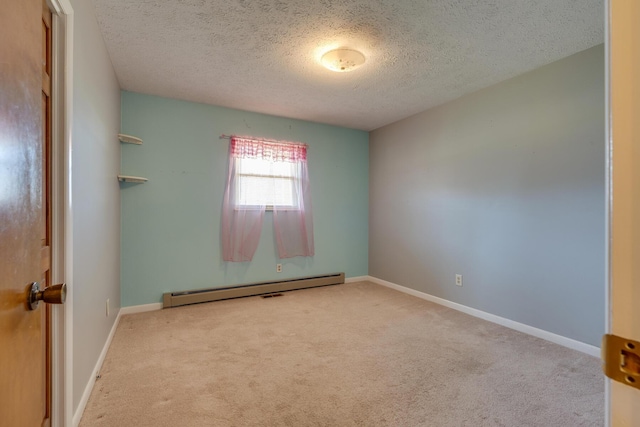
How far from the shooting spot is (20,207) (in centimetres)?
61

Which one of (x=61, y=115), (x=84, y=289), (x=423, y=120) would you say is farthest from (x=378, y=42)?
(x=84, y=289)

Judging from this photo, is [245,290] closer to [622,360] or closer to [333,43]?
[333,43]

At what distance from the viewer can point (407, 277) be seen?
3.78 meters

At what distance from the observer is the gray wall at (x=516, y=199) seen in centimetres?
219

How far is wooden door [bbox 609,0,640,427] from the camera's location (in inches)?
13.9

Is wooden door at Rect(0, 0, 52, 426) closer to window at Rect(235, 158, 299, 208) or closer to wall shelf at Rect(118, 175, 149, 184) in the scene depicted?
wall shelf at Rect(118, 175, 149, 184)

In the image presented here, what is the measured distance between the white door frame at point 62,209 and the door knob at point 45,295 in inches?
24.9

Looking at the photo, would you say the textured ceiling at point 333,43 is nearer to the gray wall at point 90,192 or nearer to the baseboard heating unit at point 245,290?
the gray wall at point 90,192

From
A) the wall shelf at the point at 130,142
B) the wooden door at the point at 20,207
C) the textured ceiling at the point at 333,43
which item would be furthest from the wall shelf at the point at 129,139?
the wooden door at the point at 20,207

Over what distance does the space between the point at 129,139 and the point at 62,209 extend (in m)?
1.91

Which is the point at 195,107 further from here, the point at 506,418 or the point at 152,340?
the point at 506,418

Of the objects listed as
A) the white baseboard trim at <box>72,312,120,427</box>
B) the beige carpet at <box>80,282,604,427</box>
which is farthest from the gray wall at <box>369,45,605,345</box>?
the white baseboard trim at <box>72,312,120,427</box>

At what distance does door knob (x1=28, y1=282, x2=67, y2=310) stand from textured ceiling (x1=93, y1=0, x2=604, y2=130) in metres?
1.80

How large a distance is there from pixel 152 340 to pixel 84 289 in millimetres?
1038
